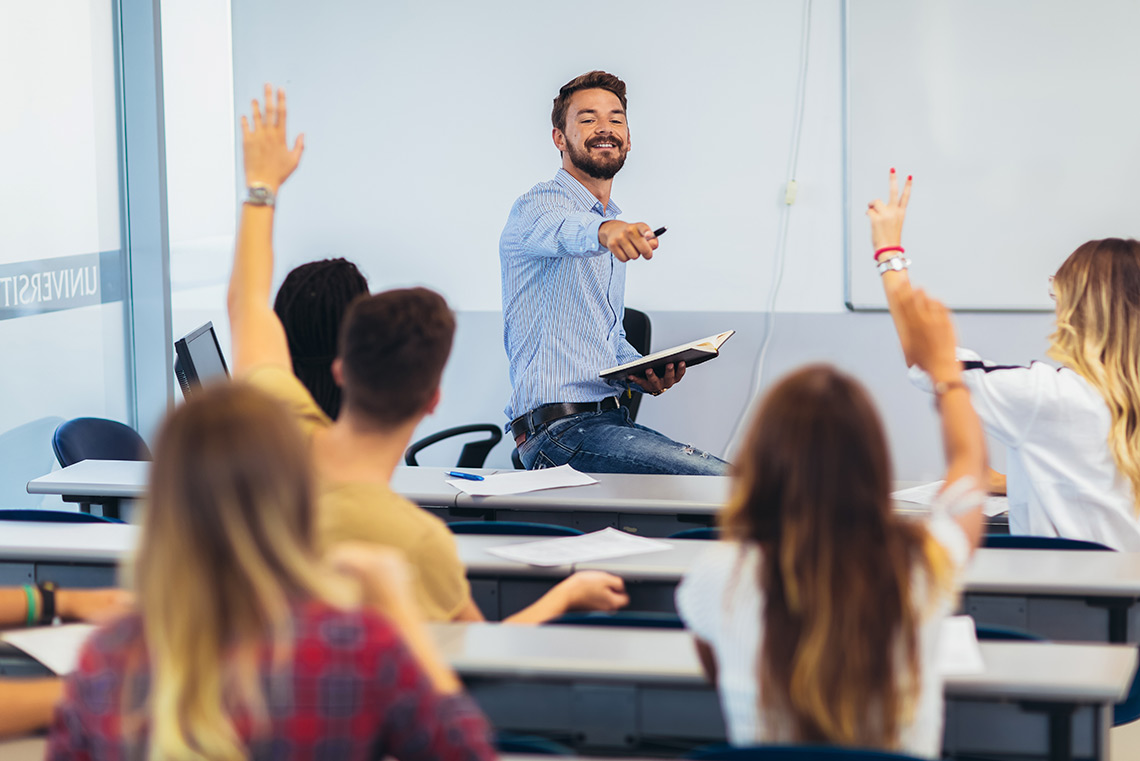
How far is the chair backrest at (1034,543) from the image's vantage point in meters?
2.25

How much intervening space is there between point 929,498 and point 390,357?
1581 mm

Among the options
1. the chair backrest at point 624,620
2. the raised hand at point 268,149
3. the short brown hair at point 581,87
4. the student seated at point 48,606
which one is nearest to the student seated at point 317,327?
the raised hand at point 268,149

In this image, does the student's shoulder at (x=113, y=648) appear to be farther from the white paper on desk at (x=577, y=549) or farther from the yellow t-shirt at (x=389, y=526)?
the white paper on desk at (x=577, y=549)

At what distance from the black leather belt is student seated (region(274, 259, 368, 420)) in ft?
3.90

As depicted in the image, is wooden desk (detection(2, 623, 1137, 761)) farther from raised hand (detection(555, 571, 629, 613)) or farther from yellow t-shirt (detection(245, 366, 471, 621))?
raised hand (detection(555, 571, 629, 613))

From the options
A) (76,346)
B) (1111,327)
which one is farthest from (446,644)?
(76,346)

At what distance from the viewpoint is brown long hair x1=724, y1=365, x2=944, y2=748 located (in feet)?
4.03

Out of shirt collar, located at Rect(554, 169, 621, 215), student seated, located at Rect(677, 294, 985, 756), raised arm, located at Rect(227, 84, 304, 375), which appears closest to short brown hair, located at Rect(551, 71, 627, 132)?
shirt collar, located at Rect(554, 169, 621, 215)

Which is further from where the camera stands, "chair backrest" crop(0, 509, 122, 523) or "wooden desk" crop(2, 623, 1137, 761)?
"chair backrest" crop(0, 509, 122, 523)

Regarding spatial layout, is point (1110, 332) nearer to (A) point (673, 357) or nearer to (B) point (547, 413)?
(A) point (673, 357)

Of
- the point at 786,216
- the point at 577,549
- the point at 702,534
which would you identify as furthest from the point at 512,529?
the point at 786,216

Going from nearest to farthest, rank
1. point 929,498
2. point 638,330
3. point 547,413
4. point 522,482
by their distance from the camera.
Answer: point 929,498 < point 522,482 < point 547,413 < point 638,330

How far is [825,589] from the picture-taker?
1.23 meters

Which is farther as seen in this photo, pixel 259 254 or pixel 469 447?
pixel 469 447
